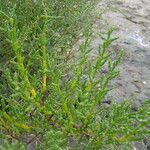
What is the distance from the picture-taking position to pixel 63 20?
2.72 meters

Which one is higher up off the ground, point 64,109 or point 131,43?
point 64,109

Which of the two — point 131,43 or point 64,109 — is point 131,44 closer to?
point 131,43

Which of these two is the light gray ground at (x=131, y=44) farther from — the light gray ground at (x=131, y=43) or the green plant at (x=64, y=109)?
the green plant at (x=64, y=109)

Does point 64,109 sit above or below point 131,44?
above

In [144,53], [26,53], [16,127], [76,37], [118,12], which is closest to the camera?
[16,127]

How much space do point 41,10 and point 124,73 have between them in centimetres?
115

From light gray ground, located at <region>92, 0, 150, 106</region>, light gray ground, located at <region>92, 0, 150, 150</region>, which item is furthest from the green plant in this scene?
light gray ground, located at <region>92, 0, 150, 106</region>

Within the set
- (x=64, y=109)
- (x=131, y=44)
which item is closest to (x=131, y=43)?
(x=131, y=44)

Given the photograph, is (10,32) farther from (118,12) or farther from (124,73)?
(118,12)

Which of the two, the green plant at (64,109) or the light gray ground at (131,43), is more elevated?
the green plant at (64,109)

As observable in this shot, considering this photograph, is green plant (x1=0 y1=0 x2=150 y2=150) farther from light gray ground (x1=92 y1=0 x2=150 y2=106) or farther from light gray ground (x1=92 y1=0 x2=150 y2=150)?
light gray ground (x1=92 y1=0 x2=150 y2=106)

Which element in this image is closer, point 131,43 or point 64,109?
point 64,109

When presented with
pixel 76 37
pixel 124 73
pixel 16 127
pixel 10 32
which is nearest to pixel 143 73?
pixel 124 73

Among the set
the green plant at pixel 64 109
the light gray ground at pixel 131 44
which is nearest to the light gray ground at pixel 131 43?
the light gray ground at pixel 131 44
